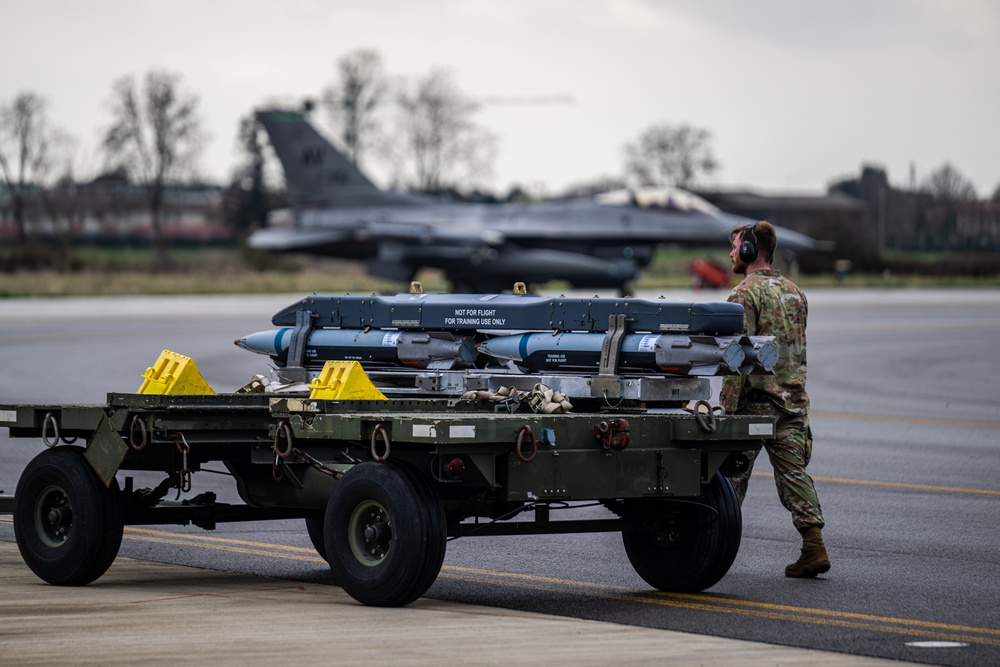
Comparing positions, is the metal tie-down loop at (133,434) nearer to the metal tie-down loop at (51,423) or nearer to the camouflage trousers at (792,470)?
the metal tie-down loop at (51,423)

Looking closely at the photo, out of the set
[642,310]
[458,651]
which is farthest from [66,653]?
[642,310]

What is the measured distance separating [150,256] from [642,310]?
89.1 m

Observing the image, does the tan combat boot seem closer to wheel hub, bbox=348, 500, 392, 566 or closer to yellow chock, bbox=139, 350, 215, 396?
wheel hub, bbox=348, 500, 392, 566

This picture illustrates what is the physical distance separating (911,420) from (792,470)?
9.36 meters

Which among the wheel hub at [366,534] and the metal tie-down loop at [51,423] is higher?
the metal tie-down loop at [51,423]

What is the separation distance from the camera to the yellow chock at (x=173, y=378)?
8258 mm

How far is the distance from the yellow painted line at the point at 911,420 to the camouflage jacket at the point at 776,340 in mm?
8729

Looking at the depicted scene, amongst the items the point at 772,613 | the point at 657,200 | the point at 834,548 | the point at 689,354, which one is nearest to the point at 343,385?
the point at 689,354

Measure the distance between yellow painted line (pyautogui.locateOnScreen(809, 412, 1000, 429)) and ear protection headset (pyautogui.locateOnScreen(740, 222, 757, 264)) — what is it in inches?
342

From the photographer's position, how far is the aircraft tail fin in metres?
42.4

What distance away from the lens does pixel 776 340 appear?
335 inches

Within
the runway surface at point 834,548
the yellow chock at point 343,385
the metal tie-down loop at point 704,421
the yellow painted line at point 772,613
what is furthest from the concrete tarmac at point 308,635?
the metal tie-down loop at point 704,421

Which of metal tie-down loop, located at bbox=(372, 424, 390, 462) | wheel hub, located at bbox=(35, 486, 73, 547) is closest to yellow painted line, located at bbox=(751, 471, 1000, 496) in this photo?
metal tie-down loop, located at bbox=(372, 424, 390, 462)

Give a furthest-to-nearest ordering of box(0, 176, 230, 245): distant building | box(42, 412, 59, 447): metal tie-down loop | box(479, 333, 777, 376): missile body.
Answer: box(0, 176, 230, 245): distant building, box(42, 412, 59, 447): metal tie-down loop, box(479, 333, 777, 376): missile body
